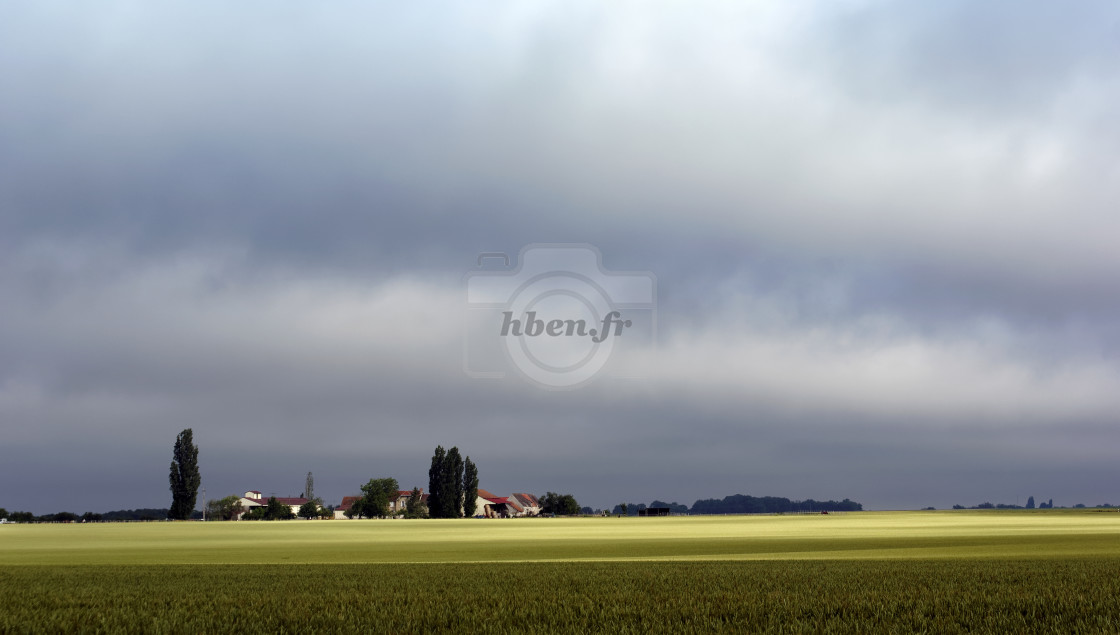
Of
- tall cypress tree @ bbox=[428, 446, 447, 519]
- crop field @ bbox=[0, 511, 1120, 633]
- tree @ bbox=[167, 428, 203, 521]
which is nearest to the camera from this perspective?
crop field @ bbox=[0, 511, 1120, 633]

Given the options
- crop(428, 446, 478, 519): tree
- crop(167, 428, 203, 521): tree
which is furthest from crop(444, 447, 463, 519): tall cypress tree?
crop(167, 428, 203, 521): tree

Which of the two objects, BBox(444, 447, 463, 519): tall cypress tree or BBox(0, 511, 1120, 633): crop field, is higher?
BBox(444, 447, 463, 519): tall cypress tree

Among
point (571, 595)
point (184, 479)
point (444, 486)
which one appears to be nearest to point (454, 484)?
point (444, 486)

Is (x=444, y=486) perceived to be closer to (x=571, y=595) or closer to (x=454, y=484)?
(x=454, y=484)

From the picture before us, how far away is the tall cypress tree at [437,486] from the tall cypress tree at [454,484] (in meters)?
1.09

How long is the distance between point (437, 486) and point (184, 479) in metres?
52.0

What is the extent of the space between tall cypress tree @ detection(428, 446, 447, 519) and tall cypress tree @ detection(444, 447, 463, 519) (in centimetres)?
109

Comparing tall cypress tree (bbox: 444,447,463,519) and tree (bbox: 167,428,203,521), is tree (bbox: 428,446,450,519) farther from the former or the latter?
tree (bbox: 167,428,203,521)

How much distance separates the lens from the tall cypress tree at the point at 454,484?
19438 centimetres

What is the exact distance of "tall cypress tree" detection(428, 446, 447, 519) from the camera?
194m

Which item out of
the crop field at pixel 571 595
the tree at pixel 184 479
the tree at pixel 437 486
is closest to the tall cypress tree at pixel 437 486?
the tree at pixel 437 486

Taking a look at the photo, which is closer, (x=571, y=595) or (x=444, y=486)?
(x=571, y=595)

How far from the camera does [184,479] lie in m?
167

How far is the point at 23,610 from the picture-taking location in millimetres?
24109
